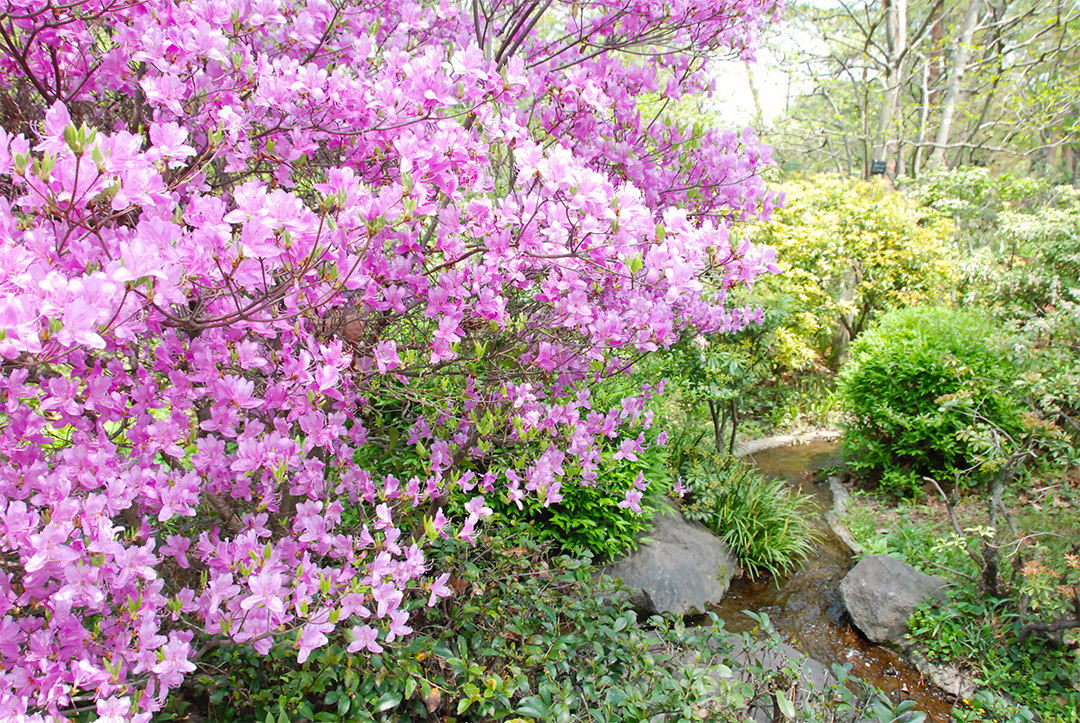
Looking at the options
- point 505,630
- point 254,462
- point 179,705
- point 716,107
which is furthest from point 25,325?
point 716,107

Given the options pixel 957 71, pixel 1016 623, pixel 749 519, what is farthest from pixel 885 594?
pixel 957 71

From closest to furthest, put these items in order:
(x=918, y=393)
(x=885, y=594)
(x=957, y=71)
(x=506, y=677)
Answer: (x=506, y=677)
(x=885, y=594)
(x=918, y=393)
(x=957, y=71)

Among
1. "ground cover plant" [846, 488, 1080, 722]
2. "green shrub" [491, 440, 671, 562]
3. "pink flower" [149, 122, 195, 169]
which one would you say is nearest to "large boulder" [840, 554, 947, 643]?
"ground cover plant" [846, 488, 1080, 722]

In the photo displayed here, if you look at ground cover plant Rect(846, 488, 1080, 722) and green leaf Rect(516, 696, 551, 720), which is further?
ground cover plant Rect(846, 488, 1080, 722)

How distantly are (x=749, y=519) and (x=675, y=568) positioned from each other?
2.89 feet

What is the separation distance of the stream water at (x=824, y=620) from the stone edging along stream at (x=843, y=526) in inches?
1.9

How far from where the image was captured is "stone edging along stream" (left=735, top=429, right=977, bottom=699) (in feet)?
10.5

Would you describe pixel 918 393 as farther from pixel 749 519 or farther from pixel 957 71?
pixel 957 71

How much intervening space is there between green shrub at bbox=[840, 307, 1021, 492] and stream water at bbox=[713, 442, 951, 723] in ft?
3.16

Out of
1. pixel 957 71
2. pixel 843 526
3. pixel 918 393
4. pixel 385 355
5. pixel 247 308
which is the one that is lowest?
pixel 843 526

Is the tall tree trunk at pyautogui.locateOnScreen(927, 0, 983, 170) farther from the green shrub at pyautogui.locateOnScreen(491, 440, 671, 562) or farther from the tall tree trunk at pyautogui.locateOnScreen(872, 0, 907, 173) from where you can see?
the green shrub at pyautogui.locateOnScreen(491, 440, 671, 562)

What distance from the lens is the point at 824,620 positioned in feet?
12.6

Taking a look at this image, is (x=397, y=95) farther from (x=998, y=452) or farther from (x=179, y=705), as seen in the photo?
(x=998, y=452)

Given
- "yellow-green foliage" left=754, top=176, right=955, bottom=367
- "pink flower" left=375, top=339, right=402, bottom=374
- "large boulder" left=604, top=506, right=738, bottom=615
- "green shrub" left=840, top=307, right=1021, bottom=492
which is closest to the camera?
"pink flower" left=375, top=339, right=402, bottom=374
